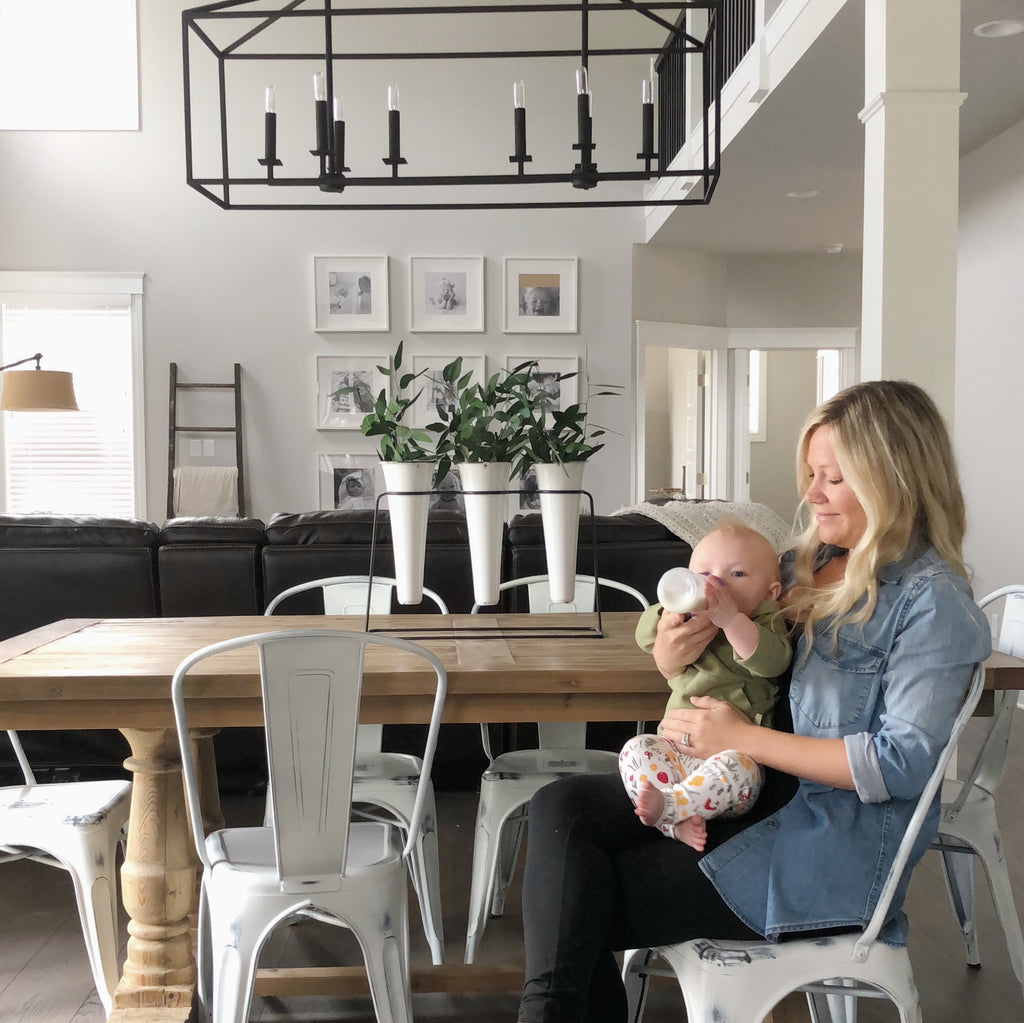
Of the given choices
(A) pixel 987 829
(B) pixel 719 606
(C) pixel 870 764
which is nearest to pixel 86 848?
(B) pixel 719 606

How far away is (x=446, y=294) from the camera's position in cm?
695

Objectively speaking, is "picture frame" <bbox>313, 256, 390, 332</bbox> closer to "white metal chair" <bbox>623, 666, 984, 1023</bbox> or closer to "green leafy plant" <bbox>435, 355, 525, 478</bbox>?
"green leafy plant" <bbox>435, 355, 525, 478</bbox>

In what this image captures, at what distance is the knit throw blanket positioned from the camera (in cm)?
312

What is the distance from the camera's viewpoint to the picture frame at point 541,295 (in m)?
6.96

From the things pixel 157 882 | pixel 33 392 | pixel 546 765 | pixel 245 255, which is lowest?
pixel 157 882

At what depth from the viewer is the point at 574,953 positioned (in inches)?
52.0

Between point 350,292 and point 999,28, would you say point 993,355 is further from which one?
point 350,292

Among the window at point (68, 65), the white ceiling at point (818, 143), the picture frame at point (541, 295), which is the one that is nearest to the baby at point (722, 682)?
the white ceiling at point (818, 143)

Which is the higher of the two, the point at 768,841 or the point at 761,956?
the point at 768,841

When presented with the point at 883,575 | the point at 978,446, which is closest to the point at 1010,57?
the point at 978,446

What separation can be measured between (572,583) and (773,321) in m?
5.92

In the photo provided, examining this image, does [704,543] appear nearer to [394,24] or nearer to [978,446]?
[978,446]

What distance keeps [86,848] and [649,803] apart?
1081 mm

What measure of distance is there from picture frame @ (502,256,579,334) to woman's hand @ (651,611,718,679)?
562cm
